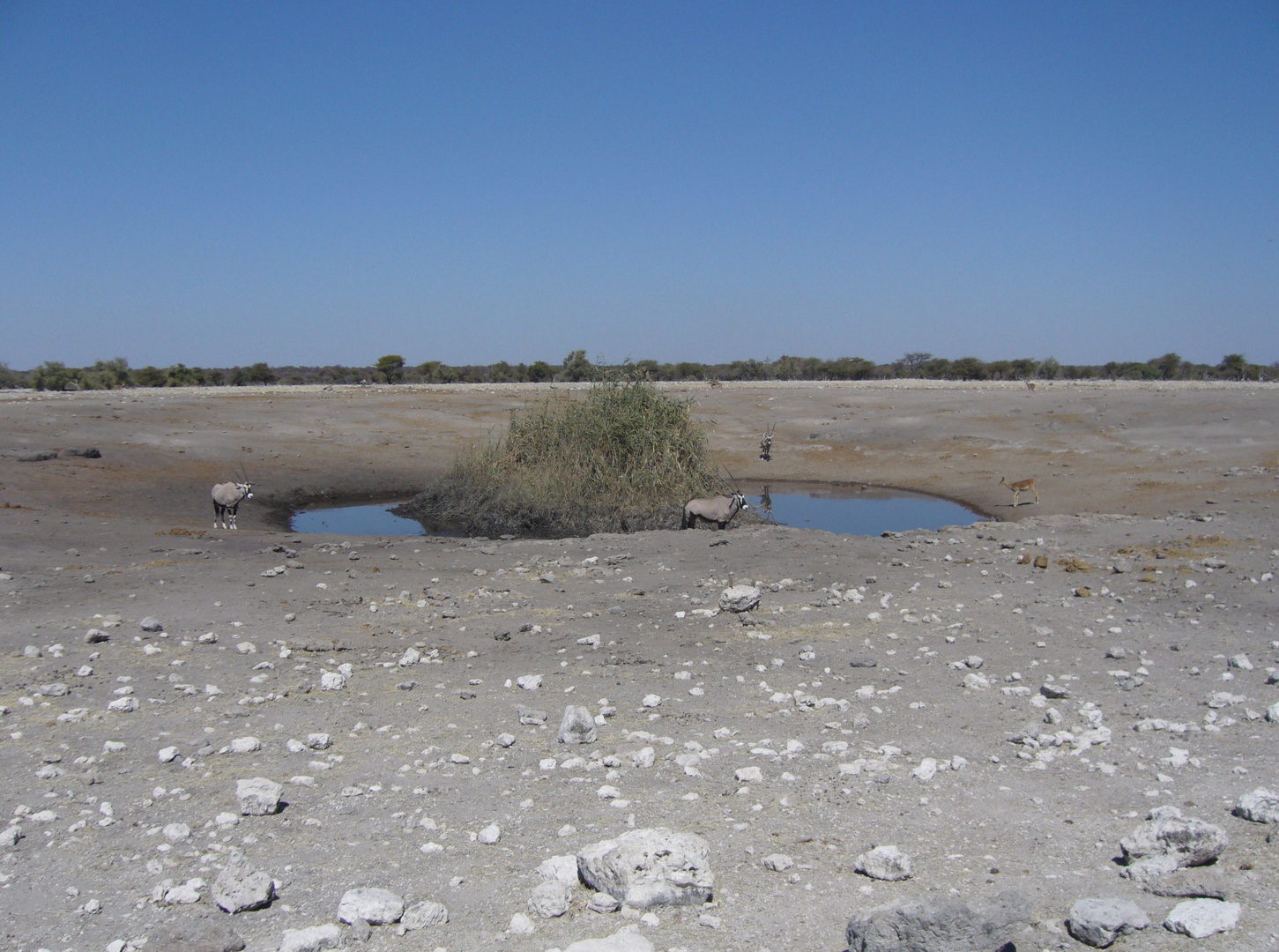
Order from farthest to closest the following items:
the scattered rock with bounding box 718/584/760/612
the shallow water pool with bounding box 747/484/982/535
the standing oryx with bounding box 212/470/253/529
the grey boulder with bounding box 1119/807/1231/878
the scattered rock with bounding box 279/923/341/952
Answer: the shallow water pool with bounding box 747/484/982/535 < the standing oryx with bounding box 212/470/253/529 < the scattered rock with bounding box 718/584/760/612 < the grey boulder with bounding box 1119/807/1231/878 < the scattered rock with bounding box 279/923/341/952

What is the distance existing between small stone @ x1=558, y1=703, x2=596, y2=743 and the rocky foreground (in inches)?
0.7

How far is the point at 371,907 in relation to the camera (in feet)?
11.5

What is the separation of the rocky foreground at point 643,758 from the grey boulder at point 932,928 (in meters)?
0.02

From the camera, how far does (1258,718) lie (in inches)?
213

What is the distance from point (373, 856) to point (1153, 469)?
2110 centimetres

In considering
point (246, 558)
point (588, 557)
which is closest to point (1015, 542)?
point (588, 557)

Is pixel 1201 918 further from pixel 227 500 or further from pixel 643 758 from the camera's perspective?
pixel 227 500

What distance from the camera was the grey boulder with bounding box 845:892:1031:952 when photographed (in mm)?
3082

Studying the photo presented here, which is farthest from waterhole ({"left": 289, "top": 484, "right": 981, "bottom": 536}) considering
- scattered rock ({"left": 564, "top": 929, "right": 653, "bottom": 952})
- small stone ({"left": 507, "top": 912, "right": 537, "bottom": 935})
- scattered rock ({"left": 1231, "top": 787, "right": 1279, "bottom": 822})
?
scattered rock ({"left": 564, "top": 929, "right": 653, "bottom": 952})

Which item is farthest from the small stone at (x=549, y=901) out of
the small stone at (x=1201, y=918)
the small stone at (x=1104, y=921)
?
the small stone at (x=1201, y=918)

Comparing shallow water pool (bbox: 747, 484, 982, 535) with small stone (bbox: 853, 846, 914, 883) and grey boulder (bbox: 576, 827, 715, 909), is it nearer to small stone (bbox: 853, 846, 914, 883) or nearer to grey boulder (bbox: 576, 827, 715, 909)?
small stone (bbox: 853, 846, 914, 883)

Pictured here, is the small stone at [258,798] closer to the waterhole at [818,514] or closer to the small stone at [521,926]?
the small stone at [521,926]

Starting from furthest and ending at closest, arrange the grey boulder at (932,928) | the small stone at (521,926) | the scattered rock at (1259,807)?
the scattered rock at (1259,807) → the small stone at (521,926) → the grey boulder at (932,928)

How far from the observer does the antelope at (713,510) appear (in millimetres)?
13836
